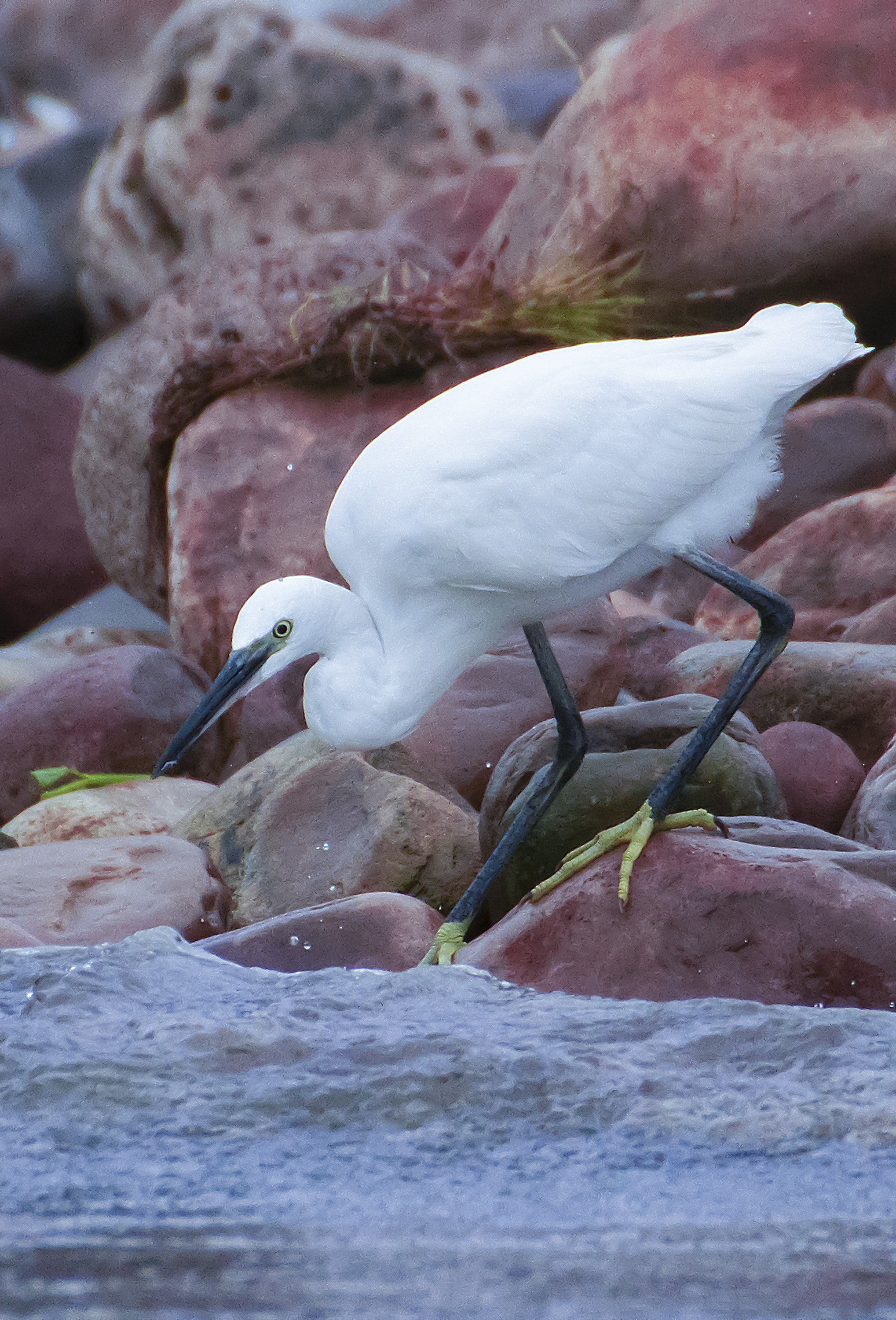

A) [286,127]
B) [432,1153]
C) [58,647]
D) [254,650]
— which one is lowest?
[58,647]

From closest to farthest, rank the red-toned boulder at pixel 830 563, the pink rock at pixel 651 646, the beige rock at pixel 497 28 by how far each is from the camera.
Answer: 1. the pink rock at pixel 651 646
2. the red-toned boulder at pixel 830 563
3. the beige rock at pixel 497 28

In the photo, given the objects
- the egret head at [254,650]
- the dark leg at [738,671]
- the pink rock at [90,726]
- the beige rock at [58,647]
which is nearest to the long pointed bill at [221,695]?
the egret head at [254,650]

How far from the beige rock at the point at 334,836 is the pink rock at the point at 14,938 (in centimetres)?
74

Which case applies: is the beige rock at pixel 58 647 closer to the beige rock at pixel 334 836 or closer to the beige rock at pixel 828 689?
the beige rock at pixel 334 836

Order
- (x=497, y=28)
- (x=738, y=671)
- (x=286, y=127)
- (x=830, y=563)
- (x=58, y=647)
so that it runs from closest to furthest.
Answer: (x=738, y=671)
(x=830, y=563)
(x=58, y=647)
(x=286, y=127)
(x=497, y=28)

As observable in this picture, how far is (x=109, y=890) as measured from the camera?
362 centimetres

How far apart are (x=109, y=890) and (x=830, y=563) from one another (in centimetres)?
333

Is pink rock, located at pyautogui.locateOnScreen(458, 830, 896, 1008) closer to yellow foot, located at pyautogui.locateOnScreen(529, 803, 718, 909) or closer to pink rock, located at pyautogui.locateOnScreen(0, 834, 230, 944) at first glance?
yellow foot, located at pyautogui.locateOnScreen(529, 803, 718, 909)

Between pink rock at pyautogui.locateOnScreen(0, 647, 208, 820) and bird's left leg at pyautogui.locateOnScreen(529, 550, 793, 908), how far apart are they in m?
2.30

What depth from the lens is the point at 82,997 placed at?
8.98ft

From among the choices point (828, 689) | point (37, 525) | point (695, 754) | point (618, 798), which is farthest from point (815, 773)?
point (37, 525)

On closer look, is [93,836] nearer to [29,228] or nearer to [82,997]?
[82,997]

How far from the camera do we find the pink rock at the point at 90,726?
17.2ft

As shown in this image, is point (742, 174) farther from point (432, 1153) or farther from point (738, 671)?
point (432, 1153)
